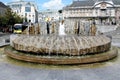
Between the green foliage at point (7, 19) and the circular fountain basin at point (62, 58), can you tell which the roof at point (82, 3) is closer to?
the green foliage at point (7, 19)

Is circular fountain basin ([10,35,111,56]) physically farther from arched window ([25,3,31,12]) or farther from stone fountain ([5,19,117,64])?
arched window ([25,3,31,12])

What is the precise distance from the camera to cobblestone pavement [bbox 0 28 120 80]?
864cm

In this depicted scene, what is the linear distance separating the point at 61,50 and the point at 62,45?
31 centimetres

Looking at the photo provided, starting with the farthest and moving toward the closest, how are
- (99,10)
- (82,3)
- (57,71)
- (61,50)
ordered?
(82,3) < (99,10) < (61,50) < (57,71)

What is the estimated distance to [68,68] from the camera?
10.1 meters

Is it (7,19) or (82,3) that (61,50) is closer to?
(7,19)

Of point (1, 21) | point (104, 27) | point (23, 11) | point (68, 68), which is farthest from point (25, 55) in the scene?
point (23, 11)

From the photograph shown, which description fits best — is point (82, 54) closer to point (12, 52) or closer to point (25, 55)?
point (25, 55)

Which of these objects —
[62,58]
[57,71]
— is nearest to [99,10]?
[62,58]

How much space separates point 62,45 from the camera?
11.3 meters

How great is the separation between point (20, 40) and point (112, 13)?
2660 inches

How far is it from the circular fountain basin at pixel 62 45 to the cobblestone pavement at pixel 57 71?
36.9 inches

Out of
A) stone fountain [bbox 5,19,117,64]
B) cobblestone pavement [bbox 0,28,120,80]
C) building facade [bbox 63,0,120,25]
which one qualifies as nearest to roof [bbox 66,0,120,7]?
building facade [bbox 63,0,120,25]

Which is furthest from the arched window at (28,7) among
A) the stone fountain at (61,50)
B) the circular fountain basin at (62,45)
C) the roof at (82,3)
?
the stone fountain at (61,50)
